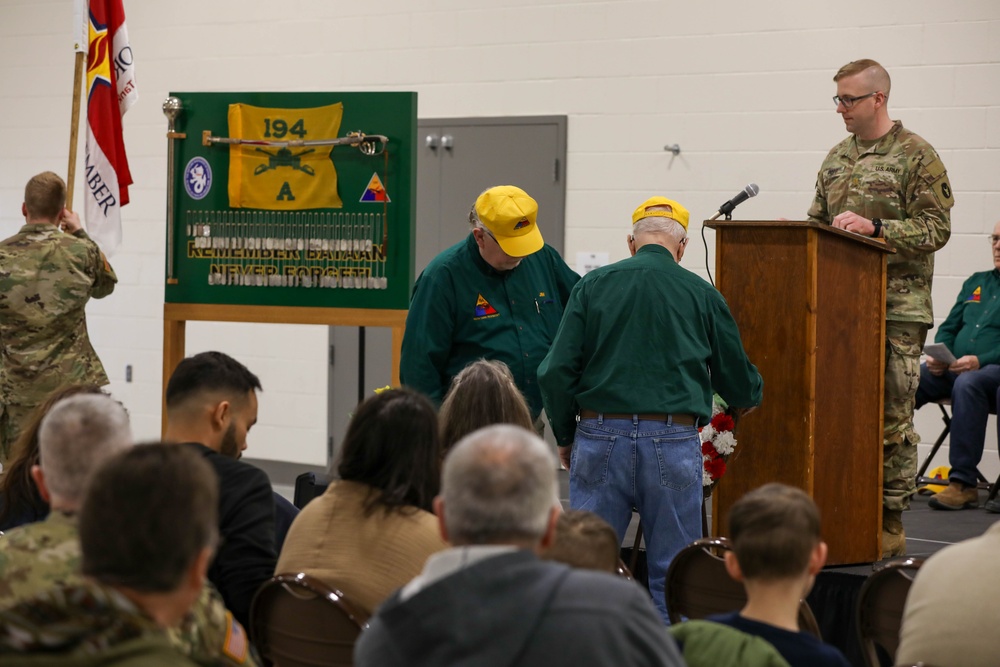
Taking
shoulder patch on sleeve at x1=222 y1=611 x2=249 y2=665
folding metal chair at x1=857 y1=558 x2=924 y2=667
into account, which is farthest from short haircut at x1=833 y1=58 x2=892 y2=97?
shoulder patch on sleeve at x1=222 y1=611 x2=249 y2=665

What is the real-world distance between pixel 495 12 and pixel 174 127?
8.50ft

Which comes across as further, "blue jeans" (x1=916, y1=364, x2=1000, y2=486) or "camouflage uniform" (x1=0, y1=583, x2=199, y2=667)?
"blue jeans" (x1=916, y1=364, x2=1000, y2=486)

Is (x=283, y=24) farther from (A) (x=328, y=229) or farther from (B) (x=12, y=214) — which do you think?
(A) (x=328, y=229)

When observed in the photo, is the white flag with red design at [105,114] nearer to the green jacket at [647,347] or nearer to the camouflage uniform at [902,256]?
the green jacket at [647,347]

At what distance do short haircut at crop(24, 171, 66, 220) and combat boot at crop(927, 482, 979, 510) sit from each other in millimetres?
4055

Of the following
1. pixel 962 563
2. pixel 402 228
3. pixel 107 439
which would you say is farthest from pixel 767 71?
pixel 107 439

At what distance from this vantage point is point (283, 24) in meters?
7.69

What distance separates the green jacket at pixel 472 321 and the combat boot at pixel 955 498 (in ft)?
7.47

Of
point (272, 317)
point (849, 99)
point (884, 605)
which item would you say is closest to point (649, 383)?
point (884, 605)

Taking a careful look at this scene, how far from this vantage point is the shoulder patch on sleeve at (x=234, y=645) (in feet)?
5.43

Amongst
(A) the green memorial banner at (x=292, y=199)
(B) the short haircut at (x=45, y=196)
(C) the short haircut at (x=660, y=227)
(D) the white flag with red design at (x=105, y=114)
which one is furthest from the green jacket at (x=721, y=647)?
(D) the white flag with red design at (x=105, y=114)

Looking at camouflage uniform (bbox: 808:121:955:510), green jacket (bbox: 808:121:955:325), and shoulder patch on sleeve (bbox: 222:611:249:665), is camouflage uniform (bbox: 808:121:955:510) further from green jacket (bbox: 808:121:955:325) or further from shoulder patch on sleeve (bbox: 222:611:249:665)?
shoulder patch on sleeve (bbox: 222:611:249:665)

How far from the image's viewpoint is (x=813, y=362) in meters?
3.53

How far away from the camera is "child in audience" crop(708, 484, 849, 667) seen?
1.87 meters
